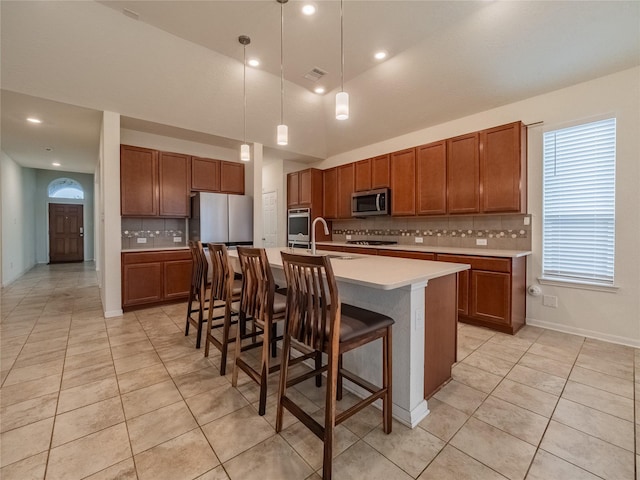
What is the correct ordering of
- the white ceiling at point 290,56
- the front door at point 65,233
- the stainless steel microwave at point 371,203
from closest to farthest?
the white ceiling at point 290,56, the stainless steel microwave at point 371,203, the front door at point 65,233

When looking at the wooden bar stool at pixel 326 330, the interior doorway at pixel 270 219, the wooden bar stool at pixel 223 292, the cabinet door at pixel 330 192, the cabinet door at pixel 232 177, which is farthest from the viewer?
the interior doorway at pixel 270 219

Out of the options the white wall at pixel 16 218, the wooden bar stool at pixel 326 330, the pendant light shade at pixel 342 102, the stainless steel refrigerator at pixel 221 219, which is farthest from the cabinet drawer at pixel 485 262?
the white wall at pixel 16 218

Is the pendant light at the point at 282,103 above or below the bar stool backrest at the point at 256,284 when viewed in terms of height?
above

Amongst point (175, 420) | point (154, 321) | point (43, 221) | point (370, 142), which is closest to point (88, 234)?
point (43, 221)

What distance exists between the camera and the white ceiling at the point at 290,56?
269 centimetres

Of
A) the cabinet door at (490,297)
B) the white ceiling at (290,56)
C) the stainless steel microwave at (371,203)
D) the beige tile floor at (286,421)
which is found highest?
the white ceiling at (290,56)

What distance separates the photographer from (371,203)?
15.8ft

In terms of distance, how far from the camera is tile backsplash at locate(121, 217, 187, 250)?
455cm

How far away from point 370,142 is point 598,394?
4.45 m

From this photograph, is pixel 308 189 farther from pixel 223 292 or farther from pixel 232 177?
pixel 223 292

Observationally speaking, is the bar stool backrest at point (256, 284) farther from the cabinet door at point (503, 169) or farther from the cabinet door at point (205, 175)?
the cabinet door at point (205, 175)

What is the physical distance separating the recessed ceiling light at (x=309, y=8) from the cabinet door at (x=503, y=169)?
241cm

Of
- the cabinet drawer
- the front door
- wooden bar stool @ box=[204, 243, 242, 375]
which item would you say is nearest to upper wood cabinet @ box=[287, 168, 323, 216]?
the cabinet drawer

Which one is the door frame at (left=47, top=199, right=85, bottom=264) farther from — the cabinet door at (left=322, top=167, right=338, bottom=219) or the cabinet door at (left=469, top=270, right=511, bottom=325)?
the cabinet door at (left=469, top=270, right=511, bottom=325)
